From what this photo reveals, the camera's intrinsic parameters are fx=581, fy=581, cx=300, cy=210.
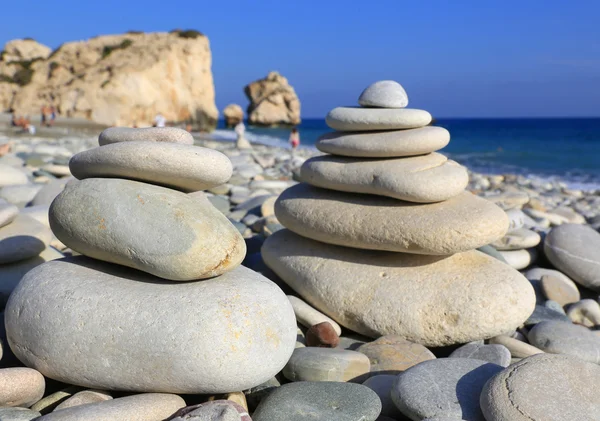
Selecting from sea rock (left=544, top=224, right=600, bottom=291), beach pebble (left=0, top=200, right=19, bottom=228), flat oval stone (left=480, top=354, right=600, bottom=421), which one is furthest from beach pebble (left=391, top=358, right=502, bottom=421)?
beach pebble (left=0, top=200, right=19, bottom=228)

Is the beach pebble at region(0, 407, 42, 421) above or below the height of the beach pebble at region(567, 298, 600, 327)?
above

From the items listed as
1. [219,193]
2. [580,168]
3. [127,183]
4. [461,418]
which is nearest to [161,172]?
[127,183]

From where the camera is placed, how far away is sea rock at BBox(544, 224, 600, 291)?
18.1ft

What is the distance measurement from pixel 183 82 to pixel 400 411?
46154mm

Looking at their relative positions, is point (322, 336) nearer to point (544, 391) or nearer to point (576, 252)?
point (544, 391)

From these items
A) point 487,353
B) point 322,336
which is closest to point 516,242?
point 487,353

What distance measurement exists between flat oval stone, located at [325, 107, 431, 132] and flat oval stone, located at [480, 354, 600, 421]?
220 centimetres

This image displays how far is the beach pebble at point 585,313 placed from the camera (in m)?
4.89

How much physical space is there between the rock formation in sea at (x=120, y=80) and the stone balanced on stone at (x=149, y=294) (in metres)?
38.1

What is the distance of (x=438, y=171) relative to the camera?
14.8 feet

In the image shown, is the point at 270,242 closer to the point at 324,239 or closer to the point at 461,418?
the point at 324,239

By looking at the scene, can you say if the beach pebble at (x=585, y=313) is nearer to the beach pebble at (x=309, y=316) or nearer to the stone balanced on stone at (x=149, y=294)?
the beach pebble at (x=309, y=316)

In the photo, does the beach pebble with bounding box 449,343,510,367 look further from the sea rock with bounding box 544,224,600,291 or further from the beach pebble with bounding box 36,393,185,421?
the sea rock with bounding box 544,224,600,291

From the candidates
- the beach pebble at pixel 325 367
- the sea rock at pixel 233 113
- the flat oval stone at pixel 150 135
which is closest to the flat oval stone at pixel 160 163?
the flat oval stone at pixel 150 135
